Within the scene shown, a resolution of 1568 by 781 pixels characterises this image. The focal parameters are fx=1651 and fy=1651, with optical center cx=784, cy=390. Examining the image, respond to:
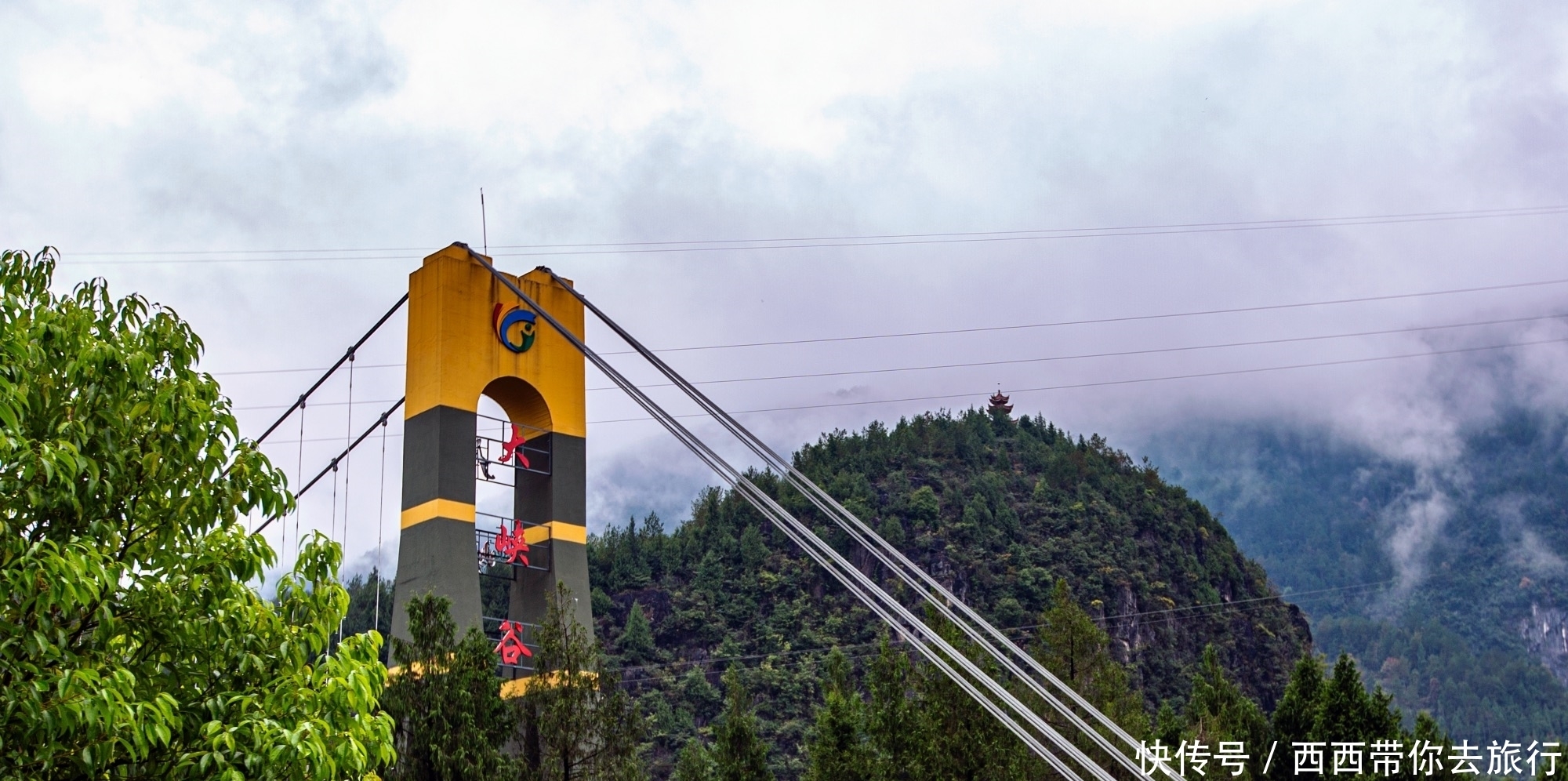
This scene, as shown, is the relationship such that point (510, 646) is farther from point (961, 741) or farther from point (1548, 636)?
point (1548, 636)

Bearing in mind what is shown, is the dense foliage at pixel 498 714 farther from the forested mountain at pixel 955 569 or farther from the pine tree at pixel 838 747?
the forested mountain at pixel 955 569

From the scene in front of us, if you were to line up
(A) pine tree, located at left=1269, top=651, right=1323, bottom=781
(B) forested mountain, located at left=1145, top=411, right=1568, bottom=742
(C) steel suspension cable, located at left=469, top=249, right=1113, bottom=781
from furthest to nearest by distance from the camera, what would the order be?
(B) forested mountain, located at left=1145, top=411, right=1568, bottom=742 < (A) pine tree, located at left=1269, top=651, right=1323, bottom=781 < (C) steel suspension cable, located at left=469, top=249, right=1113, bottom=781

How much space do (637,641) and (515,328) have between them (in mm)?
44783

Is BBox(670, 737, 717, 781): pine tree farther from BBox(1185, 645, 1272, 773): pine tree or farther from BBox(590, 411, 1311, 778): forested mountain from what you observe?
BBox(590, 411, 1311, 778): forested mountain

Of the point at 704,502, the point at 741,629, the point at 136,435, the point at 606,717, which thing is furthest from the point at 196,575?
the point at 704,502

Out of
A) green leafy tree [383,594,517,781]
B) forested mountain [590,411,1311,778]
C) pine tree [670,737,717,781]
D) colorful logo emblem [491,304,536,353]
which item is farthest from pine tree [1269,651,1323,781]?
forested mountain [590,411,1311,778]

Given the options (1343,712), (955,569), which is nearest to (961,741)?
(1343,712)

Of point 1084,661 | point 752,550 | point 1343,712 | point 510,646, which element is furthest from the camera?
point 752,550

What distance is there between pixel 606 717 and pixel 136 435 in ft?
30.2

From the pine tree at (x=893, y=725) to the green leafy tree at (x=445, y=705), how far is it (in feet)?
14.2

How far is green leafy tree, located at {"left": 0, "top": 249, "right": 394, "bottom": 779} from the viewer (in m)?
5.65

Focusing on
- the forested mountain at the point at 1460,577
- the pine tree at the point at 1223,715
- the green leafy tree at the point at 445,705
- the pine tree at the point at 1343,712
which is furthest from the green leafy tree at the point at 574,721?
the forested mountain at the point at 1460,577

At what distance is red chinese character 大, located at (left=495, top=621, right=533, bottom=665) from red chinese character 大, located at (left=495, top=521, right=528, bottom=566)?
30.2 inches

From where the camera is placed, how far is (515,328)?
1930 centimetres
